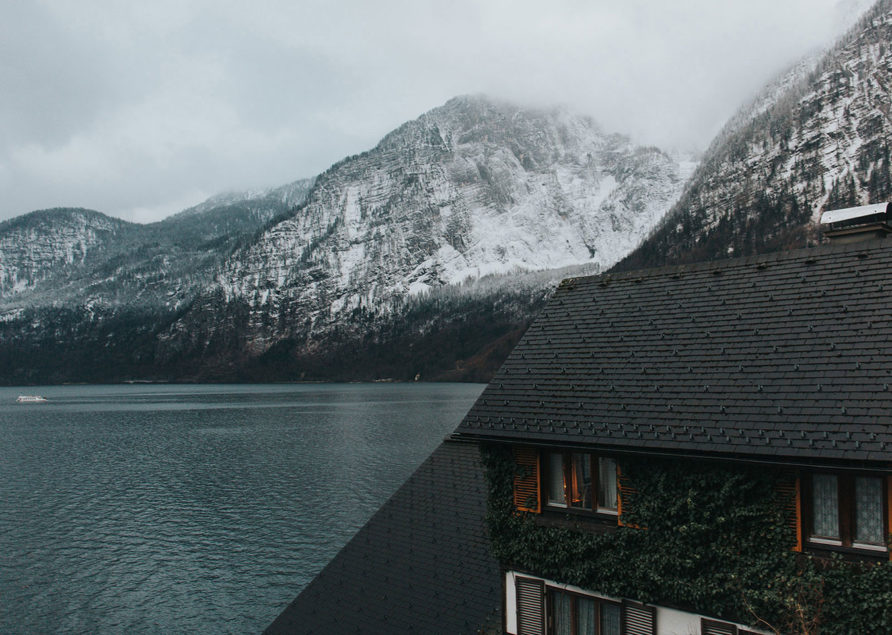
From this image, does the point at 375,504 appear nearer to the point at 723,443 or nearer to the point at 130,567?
the point at 130,567

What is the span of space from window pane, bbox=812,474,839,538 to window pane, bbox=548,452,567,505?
15.0ft

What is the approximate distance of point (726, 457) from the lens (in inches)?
429

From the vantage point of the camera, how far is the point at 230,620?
34219 mm

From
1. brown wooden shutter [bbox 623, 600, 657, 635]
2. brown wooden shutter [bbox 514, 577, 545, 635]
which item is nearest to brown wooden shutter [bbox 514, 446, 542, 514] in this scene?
brown wooden shutter [bbox 514, 577, 545, 635]

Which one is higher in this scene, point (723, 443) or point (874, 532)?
point (723, 443)

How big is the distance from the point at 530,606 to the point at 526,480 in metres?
2.73

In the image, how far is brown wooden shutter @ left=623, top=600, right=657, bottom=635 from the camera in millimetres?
11867

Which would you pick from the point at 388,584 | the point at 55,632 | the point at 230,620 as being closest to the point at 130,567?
the point at 55,632

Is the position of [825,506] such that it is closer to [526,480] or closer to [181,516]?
[526,480]

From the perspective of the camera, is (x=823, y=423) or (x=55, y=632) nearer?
(x=823, y=423)

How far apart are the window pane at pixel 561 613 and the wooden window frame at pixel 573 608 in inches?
1.7

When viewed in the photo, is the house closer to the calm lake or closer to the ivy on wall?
the ivy on wall

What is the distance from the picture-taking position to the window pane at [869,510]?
32.1 ft

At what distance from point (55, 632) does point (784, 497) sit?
120 ft
